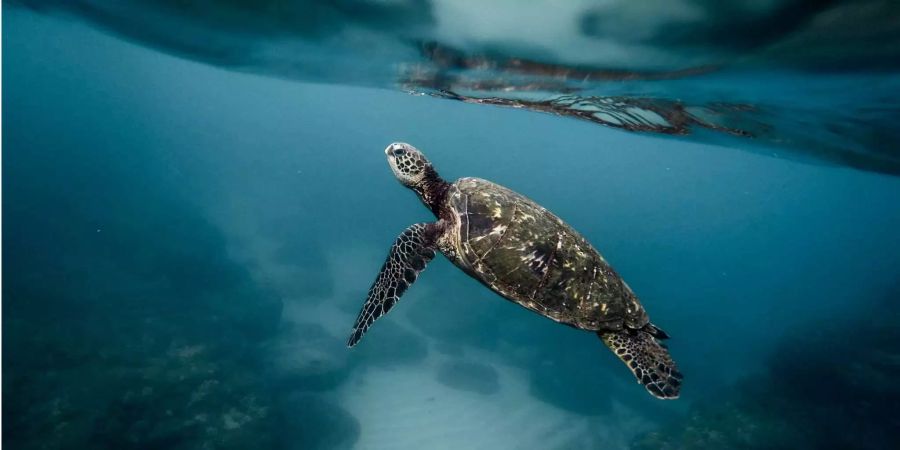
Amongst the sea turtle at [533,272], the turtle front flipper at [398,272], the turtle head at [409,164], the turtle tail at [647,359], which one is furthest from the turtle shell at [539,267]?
the turtle head at [409,164]

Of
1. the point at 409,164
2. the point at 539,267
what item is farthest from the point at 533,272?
the point at 409,164

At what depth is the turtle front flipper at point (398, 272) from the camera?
5.08m

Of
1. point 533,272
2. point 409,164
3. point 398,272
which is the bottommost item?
point 398,272

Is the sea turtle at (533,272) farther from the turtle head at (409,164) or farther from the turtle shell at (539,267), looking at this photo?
the turtle head at (409,164)

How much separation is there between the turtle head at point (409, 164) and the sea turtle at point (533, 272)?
0.95 metres

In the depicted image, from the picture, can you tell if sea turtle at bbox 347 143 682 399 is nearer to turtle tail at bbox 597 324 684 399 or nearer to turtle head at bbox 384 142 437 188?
turtle tail at bbox 597 324 684 399

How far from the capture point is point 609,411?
14.8 metres

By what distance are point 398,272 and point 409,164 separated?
1.92 meters

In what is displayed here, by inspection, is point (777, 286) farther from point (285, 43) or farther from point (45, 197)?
point (45, 197)

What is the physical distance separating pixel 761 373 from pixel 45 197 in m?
47.5

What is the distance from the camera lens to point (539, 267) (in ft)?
16.6

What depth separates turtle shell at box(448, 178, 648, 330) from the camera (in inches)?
200

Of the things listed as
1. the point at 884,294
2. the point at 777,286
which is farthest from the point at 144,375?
the point at 777,286

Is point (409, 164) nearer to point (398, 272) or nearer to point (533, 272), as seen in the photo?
point (398, 272)
